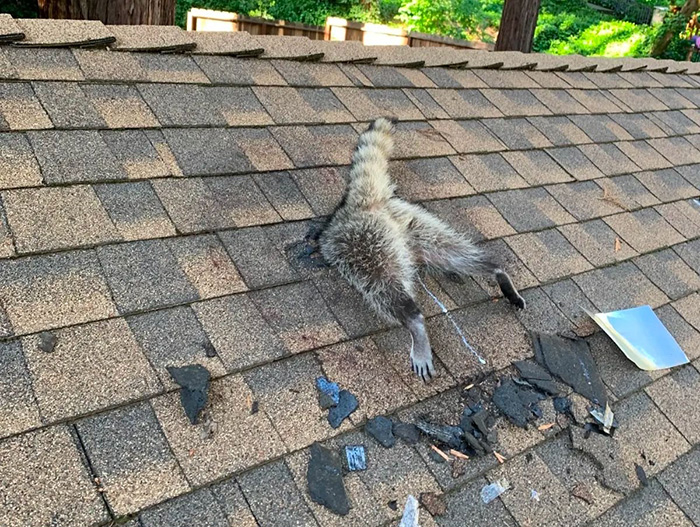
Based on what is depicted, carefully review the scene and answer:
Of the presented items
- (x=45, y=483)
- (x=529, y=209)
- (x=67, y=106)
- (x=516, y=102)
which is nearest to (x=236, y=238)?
(x=67, y=106)

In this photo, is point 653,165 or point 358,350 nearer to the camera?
point 358,350

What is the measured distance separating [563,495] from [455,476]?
0.32 metres

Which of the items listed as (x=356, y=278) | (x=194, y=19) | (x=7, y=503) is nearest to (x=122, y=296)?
(x=7, y=503)

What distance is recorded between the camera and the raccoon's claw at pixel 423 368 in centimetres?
170

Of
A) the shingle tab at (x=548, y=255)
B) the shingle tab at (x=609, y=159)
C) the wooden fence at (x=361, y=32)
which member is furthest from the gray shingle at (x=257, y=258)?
the wooden fence at (x=361, y=32)

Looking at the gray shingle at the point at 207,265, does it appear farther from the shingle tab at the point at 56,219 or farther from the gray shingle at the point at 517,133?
the gray shingle at the point at 517,133

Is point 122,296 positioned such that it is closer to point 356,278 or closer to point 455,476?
point 356,278

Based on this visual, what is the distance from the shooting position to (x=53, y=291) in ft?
4.87

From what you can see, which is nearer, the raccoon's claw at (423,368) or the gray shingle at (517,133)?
the raccoon's claw at (423,368)

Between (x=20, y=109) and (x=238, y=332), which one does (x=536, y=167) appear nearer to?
(x=238, y=332)

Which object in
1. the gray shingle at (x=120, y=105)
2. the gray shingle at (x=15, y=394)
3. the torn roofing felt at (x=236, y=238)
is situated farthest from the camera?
the gray shingle at (x=120, y=105)

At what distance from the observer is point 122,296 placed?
5.06 ft

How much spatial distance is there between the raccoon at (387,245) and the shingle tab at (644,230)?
3.29ft

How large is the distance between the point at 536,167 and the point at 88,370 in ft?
7.96
